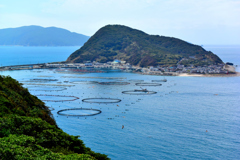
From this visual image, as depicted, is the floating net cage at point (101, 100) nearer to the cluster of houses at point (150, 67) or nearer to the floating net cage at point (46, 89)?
the floating net cage at point (46, 89)

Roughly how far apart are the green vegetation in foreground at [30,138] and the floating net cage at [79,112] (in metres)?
22.7

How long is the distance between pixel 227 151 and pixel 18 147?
28.7m

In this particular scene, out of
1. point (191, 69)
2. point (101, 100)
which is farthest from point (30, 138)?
point (191, 69)

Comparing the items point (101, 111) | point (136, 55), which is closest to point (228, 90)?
point (101, 111)

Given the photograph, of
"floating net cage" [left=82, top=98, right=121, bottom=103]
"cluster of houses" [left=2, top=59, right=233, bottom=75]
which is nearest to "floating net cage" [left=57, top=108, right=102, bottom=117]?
"floating net cage" [left=82, top=98, right=121, bottom=103]

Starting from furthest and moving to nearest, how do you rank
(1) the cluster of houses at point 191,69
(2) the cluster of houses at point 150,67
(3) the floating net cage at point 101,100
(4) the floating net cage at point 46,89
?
1. (2) the cluster of houses at point 150,67
2. (1) the cluster of houses at point 191,69
3. (4) the floating net cage at point 46,89
4. (3) the floating net cage at point 101,100

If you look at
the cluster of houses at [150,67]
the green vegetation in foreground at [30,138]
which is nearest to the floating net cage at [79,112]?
the green vegetation in foreground at [30,138]

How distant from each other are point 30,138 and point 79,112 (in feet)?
132

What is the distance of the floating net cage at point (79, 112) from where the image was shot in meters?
57.9

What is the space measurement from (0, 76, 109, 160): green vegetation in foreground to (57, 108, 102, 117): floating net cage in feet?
74.6

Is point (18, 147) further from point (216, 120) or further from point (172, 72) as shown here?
point (172, 72)

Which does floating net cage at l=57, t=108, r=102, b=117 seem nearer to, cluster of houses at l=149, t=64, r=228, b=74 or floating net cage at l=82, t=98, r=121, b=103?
floating net cage at l=82, t=98, r=121, b=103

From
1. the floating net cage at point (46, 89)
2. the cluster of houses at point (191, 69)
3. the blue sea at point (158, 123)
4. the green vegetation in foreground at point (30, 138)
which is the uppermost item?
the cluster of houses at point (191, 69)

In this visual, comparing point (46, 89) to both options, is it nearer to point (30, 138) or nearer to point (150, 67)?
point (30, 138)
